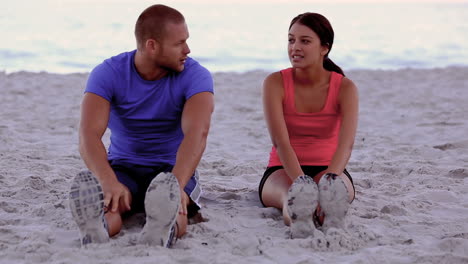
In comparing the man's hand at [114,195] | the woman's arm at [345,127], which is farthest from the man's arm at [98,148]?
the woman's arm at [345,127]

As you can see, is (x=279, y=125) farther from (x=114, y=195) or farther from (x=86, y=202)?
(x=86, y=202)

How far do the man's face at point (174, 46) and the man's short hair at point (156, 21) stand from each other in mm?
23

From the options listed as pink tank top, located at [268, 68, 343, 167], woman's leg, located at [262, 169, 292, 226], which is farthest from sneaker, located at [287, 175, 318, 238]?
pink tank top, located at [268, 68, 343, 167]

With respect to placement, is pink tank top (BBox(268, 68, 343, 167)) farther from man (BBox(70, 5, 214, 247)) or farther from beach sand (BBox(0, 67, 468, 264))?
man (BBox(70, 5, 214, 247))

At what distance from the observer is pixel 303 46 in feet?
10.9

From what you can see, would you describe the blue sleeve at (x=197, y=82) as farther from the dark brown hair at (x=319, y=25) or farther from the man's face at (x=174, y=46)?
the dark brown hair at (x=319, y=25)

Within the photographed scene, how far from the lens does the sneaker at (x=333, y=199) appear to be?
2.92 metres

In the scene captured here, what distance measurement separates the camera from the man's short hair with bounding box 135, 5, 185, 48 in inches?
119

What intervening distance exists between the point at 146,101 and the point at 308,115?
0.88m

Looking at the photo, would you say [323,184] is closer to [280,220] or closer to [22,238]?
[280,220]

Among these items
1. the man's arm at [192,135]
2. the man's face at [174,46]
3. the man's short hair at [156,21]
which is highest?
the man's short hair at [156,21]

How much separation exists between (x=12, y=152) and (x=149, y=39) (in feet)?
6.98

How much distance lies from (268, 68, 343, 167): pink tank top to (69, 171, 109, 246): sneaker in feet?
3.97

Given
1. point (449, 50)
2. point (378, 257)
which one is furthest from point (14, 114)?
point (449, 50)
